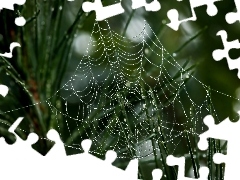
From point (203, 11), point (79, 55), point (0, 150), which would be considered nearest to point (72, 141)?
point (0, 150)

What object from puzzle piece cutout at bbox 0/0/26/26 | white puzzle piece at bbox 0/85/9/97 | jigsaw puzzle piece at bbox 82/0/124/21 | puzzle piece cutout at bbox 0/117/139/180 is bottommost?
puzzle piece cutout at bbox 0/117/139/180

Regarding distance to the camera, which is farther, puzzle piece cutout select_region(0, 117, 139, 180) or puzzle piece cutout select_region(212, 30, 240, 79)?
puzzle piece cutout select_region(212, 30, 240, 79)

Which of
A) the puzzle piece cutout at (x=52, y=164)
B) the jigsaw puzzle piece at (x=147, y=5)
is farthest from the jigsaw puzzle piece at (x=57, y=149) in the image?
the jigsaw puzzle piece at (x=147, y=5)

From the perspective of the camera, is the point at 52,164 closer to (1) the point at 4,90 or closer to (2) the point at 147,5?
(1) the point at 4,90

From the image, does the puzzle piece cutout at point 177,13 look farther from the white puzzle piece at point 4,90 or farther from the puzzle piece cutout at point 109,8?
the white puzzle piece at point 4,90

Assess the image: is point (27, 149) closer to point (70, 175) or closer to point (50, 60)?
point (70, 175)

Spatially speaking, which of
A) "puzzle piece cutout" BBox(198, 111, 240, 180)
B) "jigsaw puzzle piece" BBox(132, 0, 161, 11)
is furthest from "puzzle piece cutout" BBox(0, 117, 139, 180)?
"jigsaw puzzle piece" BBox(132, 0, 161, 11)

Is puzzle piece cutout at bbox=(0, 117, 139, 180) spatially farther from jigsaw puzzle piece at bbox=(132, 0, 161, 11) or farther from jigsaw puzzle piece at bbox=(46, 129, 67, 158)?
jigsaw puzzle piece at bbox=(132, 0, 161, 11)
